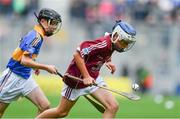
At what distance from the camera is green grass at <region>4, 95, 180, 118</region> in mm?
17047

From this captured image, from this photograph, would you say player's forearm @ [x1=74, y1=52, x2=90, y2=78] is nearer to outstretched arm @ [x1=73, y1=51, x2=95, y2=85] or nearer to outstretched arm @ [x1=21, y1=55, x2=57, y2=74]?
outstretched arm @ [x1=73, y1=51, x2=95, y2=85]

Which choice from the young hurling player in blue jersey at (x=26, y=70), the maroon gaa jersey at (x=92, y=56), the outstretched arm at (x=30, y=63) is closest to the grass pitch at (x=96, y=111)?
the young hurling player in blue jersey at (x=26, y=70)

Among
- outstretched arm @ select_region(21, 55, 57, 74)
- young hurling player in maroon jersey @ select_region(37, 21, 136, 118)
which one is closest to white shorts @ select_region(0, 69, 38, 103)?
young hurling player in maroon jersey @ select_region(37, 21, 136, 118)

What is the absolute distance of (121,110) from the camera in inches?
727

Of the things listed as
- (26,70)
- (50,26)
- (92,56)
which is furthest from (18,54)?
(92,56)

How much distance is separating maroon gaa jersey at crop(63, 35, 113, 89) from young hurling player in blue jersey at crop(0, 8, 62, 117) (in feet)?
1.96

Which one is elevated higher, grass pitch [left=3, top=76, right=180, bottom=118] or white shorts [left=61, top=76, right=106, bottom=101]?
white shorts [left=61, top=76, right=106, bottom=101]

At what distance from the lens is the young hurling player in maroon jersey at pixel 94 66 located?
11133mm

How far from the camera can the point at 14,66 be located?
1191cm

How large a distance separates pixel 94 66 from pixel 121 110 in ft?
23.4

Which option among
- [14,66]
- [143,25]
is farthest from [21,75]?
[143,25]

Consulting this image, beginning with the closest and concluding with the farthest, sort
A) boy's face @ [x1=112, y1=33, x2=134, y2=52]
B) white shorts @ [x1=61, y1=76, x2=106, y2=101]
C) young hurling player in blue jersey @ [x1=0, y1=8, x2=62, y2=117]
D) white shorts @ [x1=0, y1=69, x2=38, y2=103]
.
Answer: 1. boy's face @ [x1=112, y1=33, x2=134, y2=52]
2. young hurling player in blue jersey @ [x1=0, y1=8, x2=62, y2=117]
3. white shorts @ [x1=61, y1=76, x2=106, y2=101]
4. white shorts @ [x1=0, y1=69, x2=38, y2=103]

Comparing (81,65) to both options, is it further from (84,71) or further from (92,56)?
(92,56)

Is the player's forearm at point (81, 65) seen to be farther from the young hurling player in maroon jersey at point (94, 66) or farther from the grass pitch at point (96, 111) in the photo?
the grass pitch at point (96, 111)
